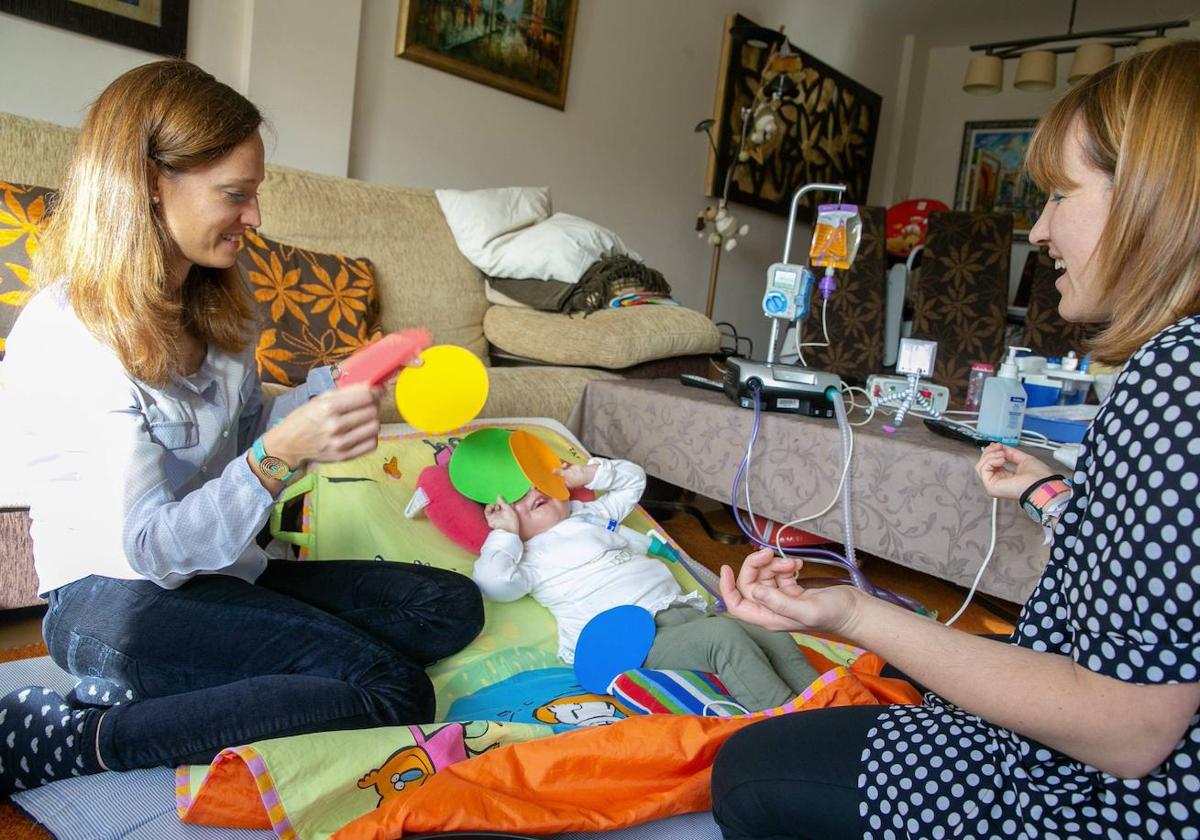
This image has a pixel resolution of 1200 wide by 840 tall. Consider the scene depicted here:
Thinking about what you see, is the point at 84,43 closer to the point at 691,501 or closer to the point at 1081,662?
the point at 691,501

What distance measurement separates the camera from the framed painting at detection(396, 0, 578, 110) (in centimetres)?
310

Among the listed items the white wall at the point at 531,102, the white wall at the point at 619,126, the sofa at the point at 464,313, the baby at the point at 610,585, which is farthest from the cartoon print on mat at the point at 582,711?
the white wall at the point at 619,126

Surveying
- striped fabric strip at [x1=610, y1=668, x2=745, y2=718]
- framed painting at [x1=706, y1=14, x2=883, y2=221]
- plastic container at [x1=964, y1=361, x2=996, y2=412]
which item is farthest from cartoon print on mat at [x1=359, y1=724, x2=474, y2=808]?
framed painting at [x1=706, y1=14, x2=883, y2=221]

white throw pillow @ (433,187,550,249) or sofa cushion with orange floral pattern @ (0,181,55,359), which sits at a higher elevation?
white throw pillow @ (433,187,550,249)

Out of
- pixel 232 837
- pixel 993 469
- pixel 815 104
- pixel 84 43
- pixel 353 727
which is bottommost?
pixel 232 837

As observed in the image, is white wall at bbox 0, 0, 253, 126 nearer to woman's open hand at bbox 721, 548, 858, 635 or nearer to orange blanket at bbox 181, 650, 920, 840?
orange blanket at bbox 181, 650, 920, 840

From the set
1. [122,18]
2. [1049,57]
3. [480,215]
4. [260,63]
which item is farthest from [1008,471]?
[1049,57]

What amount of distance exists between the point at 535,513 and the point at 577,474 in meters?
0.14

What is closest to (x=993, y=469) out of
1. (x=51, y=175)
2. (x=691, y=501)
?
(x=691, y=501)

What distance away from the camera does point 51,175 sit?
6.51ft

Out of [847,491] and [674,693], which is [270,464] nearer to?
[674,693]

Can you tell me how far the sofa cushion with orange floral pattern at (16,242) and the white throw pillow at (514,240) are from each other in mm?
1288

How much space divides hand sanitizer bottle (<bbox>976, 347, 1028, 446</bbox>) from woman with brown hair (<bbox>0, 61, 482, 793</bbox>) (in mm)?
1250

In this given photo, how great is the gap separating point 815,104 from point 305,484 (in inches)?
183
